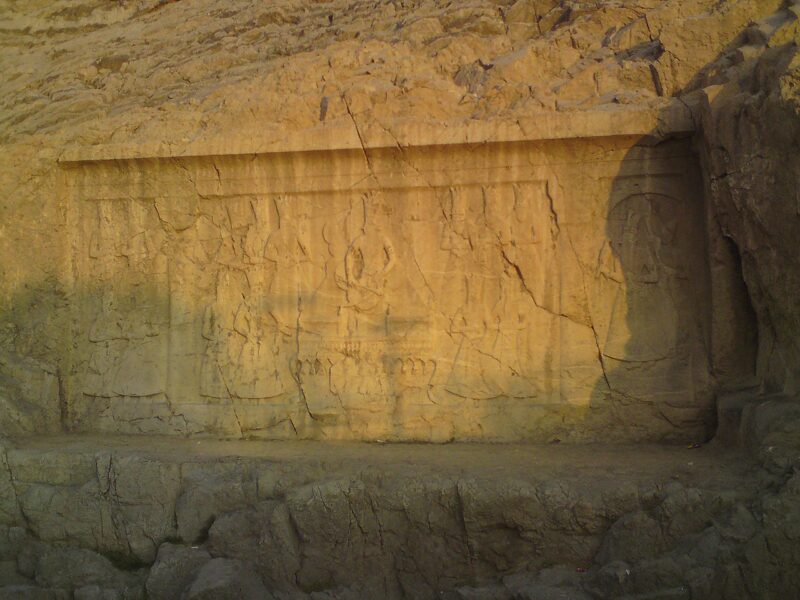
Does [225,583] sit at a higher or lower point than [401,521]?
lower

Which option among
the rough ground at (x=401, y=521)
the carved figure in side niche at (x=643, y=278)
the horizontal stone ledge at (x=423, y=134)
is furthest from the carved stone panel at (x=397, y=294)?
the rough ground at (x=401, y=521)

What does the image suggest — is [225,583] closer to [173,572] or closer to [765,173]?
[173,572]

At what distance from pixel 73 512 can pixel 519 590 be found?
140 inches

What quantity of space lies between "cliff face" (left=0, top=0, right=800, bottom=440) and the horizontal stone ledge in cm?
2

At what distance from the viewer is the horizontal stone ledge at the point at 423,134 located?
6051mm

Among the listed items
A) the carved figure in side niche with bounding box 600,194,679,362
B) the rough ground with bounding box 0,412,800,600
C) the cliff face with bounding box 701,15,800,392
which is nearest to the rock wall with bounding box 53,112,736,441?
the carved figure in side niche with bounding box 600,194,679,362

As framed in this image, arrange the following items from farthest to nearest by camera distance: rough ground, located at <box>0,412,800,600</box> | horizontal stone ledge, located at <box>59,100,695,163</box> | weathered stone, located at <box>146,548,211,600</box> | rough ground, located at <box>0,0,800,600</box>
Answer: horizontal stone ledge, located at <box>59,100,695,163</box>, weathered stone, located at <box>146,548,211,600</box>, rough ground, located at <box>0,0,800,600</box>, rough ground, located at <box>0,412,800,600</box>

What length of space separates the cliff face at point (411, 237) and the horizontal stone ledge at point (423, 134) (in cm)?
2

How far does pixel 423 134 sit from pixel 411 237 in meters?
0.91

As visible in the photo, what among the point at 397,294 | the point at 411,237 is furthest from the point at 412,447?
the point at 411,237

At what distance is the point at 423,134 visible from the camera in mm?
6367

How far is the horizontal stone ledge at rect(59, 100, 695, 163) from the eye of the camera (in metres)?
6.05

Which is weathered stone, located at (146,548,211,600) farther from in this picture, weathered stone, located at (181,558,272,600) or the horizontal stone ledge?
the horizontal stone ledge

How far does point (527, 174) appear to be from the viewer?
21.1ft
